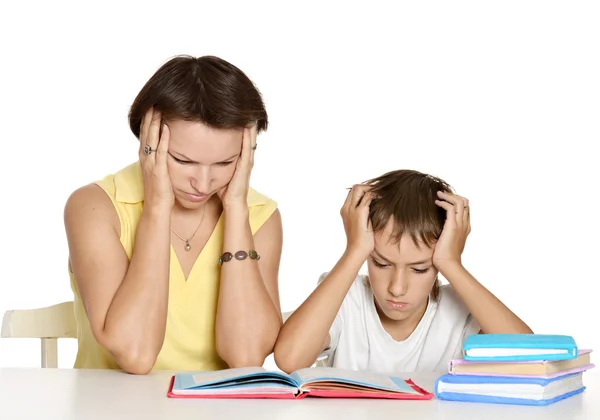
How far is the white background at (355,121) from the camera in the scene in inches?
153

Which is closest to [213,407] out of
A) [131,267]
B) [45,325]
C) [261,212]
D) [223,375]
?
[223,375]

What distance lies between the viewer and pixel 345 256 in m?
2.14

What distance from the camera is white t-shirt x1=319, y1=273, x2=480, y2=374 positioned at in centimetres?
233

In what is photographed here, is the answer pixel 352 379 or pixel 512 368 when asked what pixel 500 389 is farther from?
pixel 352 379

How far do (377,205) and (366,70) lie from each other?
2.00 metres

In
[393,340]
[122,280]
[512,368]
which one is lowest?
[393,340]

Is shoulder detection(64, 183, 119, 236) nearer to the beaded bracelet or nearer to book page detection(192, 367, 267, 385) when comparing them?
the beaded bracelet

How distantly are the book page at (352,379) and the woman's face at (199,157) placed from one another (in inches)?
20.1

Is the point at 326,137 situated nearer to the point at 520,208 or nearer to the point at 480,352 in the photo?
the point at 520,208

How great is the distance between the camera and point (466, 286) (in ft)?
6.99

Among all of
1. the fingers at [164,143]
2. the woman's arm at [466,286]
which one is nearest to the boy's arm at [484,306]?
the woman's arm at [466,286]

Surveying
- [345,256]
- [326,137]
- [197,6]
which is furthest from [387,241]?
[197,6]

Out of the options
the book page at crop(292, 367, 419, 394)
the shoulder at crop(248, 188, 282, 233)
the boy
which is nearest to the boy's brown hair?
the boy

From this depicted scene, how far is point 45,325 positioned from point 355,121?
204cm
